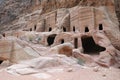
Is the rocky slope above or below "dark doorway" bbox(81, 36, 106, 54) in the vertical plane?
above

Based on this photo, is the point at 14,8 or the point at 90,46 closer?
the point at 90,46

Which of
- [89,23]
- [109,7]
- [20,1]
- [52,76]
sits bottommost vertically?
[52,76]

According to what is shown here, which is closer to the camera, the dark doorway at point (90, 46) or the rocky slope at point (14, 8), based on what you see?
the dark doorway at point (90, 46)

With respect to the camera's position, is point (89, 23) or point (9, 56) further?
point (89, 23)

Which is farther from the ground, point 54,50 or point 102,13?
point 102,13

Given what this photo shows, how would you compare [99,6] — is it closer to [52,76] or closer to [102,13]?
[102,13]

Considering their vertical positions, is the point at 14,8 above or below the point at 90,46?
above

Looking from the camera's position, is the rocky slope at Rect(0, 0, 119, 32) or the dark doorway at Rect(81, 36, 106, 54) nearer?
the dark doorway at Rect(81, 36, 106, 54)

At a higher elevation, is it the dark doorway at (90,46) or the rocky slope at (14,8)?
the rocky slope at (14,8)

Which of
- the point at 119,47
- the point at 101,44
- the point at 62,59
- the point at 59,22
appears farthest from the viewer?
the point at 59,22

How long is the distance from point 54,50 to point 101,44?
717 cm

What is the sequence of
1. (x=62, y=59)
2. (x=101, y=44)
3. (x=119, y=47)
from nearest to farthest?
(x=62, y=59) → (x=101, y=44) → (x=119, y=47)

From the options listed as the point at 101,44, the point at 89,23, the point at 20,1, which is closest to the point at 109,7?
the point at 89,23

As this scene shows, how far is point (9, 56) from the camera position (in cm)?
2373
